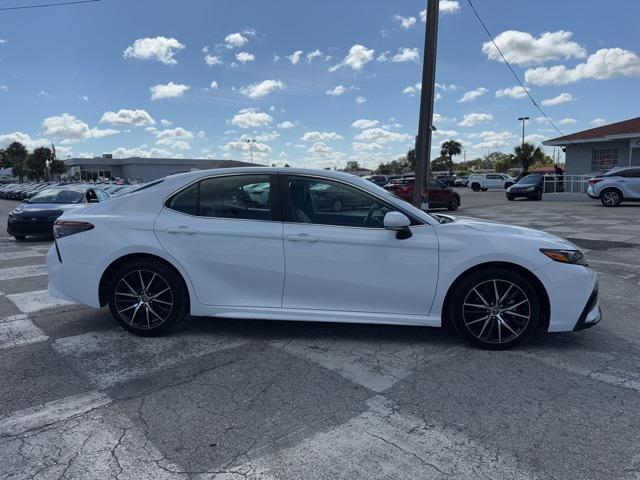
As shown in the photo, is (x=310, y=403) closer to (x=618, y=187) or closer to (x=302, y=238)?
(x=302, y=238)

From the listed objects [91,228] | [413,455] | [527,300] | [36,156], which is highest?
[36,156]

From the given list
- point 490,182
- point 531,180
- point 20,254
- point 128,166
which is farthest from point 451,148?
point 20,254

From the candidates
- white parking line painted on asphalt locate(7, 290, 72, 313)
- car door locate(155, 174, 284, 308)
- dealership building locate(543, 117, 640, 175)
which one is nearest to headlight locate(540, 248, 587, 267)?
car door locate(155, 174, 284, 308)

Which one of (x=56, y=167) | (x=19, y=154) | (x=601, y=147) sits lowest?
(x=601, y=147)

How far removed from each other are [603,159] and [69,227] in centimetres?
3175

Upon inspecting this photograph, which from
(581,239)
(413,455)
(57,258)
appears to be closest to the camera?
(413,455)

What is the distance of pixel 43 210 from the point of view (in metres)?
12.5

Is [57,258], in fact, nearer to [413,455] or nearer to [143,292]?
[143,292]

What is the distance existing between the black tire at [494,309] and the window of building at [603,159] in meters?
29.6

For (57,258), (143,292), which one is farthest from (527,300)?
(57,258)

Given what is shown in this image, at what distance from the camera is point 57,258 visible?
4852mm

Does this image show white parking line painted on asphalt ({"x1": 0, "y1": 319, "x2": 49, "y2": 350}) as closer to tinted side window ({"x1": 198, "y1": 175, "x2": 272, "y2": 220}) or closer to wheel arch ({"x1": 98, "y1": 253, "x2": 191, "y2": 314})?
wheel arch ({"x1": 98, "y1": 253, "x2": 191, "y2": 314})

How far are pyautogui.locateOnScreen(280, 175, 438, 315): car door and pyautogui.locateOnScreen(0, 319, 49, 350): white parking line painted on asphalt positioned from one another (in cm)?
249

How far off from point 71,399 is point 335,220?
97.3 inches
